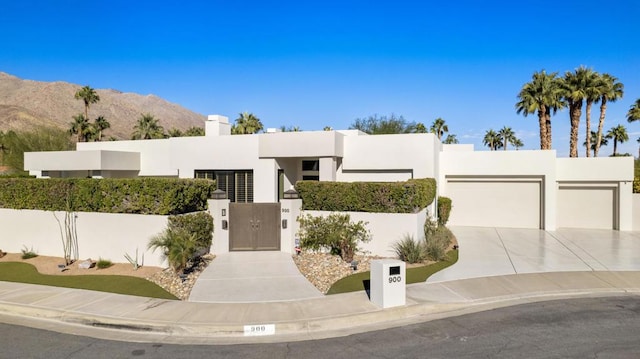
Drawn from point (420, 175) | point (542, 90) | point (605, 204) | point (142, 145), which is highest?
point (542, 90)

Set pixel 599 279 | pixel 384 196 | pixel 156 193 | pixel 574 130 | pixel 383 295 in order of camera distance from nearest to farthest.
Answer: pixel 383 295, pixel 599 279, pixel 156 193, pixel 384 196, pixel 574 130

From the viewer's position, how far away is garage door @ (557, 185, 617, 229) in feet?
75.7

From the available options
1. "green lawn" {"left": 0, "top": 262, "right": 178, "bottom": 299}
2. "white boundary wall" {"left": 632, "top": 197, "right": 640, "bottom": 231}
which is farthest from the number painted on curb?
"white boundary wall" {"left": 632, "top": 197, "right": 640, "bottom": 231}

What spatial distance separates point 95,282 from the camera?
41.5 feet

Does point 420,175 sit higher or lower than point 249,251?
higher

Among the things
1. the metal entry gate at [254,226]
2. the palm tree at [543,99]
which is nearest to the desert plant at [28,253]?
the metal entry gate at [254,226]

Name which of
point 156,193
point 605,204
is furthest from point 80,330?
point 605,204

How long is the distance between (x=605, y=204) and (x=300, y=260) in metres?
18.1

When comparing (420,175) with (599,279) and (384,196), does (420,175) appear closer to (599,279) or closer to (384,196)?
(384,196)

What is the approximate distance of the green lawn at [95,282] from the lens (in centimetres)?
1162

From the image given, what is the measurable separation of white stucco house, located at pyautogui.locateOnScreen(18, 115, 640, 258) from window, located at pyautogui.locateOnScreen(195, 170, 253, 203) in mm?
51

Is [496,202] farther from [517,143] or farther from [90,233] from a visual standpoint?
[517,143]

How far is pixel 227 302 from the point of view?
10.5 m

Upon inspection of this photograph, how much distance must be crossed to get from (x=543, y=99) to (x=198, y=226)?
28447 millimetres
